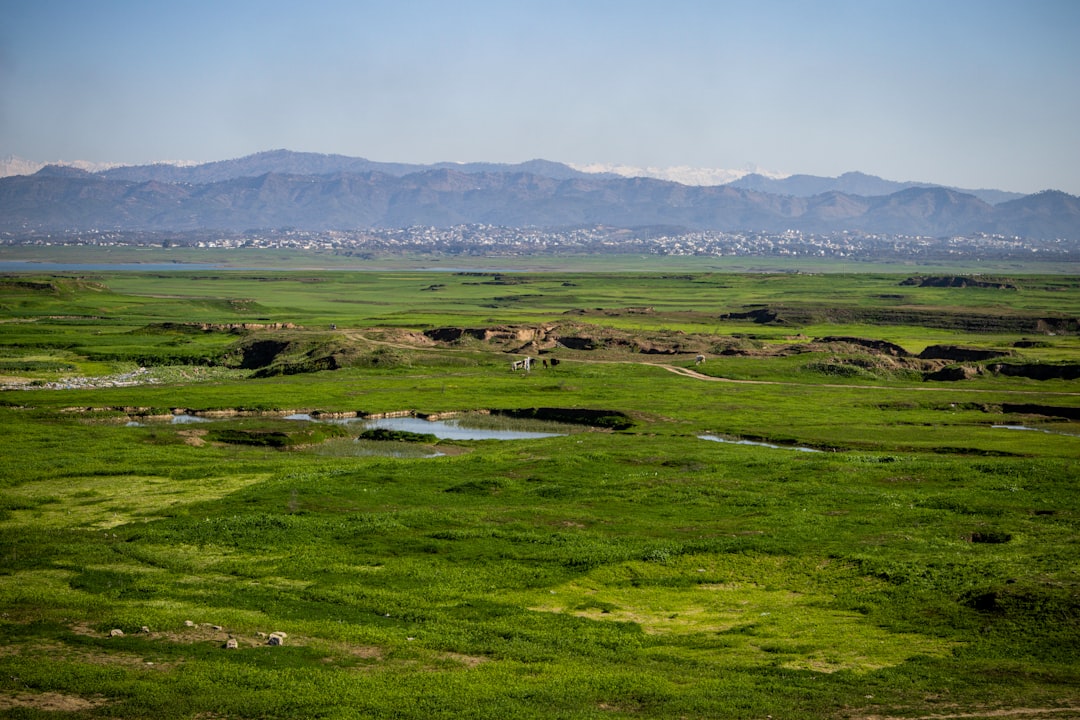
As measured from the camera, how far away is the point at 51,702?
20672 millimetres

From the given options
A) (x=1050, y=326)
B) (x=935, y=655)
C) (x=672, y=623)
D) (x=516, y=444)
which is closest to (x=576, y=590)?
(x=672, y=623)

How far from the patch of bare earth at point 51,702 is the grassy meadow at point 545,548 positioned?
0.07 metres

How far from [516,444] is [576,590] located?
29876mm

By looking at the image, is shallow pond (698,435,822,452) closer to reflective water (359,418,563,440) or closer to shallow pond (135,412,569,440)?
shallow pond (135,412,569,440)

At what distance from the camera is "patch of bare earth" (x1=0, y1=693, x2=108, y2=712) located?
66.8ft

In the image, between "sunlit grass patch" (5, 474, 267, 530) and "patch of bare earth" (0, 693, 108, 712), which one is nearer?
"patch of bare earth" (0, 693, 108, 712)

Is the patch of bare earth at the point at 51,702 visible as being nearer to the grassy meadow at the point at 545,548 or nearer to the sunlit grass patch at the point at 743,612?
the grassy meadow at the point at 545,548

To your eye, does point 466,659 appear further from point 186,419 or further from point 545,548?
point 186,419

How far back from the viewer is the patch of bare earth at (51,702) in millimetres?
20359

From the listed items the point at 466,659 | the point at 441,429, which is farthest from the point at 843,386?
the point at 466,659

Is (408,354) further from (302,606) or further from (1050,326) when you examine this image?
(1050,326)

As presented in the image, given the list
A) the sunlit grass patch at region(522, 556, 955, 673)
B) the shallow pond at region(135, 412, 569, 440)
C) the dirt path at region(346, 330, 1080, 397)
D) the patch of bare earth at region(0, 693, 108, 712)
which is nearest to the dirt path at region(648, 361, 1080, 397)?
the dirt path at region(346, 330, 1080, 397)

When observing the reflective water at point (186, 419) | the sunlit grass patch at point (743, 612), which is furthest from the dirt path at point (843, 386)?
the sunlit grass patch at point (743, 612)

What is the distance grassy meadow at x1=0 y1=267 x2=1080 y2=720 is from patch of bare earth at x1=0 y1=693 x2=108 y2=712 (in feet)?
0.23
